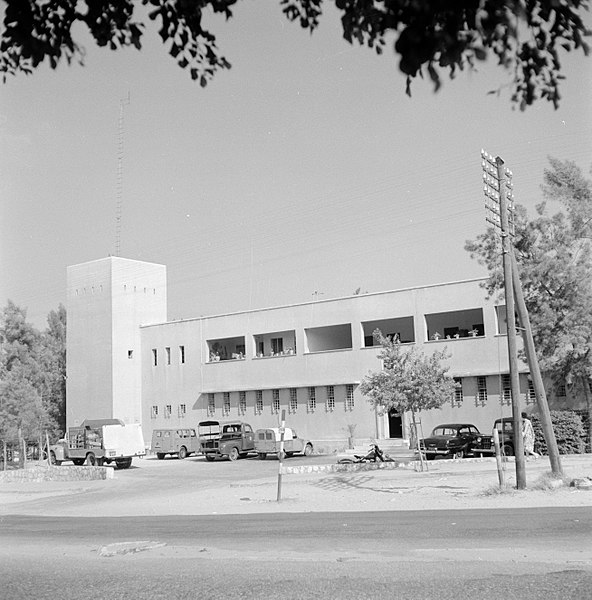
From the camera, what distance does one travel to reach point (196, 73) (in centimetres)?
516

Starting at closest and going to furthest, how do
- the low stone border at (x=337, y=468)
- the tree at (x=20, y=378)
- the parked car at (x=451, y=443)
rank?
1. the low stone border at (x=337, y=468)
2. the parked car at (x=451, y=443)
3. the tree at (x=20, y=378)

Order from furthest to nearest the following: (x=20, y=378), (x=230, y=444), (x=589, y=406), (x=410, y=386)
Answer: (x=230, y=444)
(x=20, y=378)
(x=589, y=406)
(x=410, y=386)

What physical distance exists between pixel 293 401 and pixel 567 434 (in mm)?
22907

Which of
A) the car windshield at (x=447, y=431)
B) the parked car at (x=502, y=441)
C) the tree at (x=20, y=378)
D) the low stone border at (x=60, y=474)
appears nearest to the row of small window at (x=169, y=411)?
the tree at (x=20, y=378)

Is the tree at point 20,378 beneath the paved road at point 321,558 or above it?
above

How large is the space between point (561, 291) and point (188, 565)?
93.0ft

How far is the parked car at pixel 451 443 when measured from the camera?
37938 mm

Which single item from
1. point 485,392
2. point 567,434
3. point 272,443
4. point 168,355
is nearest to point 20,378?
point 272,443

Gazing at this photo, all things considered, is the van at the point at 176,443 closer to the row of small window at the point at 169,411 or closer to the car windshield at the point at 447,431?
the row of small window at the point at 169,411

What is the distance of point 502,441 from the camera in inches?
1401

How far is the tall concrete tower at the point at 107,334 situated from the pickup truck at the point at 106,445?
17.1 meters

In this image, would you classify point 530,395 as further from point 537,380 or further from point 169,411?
point 169,411

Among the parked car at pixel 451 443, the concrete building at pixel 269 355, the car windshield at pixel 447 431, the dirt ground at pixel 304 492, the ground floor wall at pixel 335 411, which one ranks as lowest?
the dirt ground at pixel 304 492

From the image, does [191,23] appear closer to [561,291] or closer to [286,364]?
[561,291]
